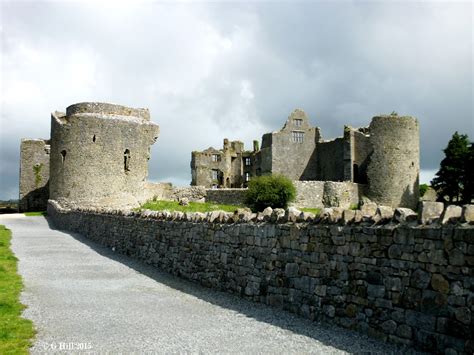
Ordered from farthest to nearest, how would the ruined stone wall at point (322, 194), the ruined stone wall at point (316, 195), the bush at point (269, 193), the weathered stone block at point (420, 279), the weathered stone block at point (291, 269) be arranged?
the ruined stone wall at point (322, 194) → the ruined stone wall at point (316, 195) → the bush at point (269, 193) → the weathered stone block at point (291, 269) → the weathered stone block at point (420, 279)

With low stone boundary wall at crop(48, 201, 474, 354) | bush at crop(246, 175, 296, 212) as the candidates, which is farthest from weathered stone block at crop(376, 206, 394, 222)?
bush at crop(246, 175, 296, 212)

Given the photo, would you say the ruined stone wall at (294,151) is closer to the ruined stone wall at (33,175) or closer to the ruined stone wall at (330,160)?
the ruined stone wall at (330,160)

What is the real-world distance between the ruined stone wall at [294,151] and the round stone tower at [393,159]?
8.01 meters

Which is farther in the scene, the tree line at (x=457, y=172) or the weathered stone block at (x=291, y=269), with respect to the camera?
the tree line at (x=457, y=172)

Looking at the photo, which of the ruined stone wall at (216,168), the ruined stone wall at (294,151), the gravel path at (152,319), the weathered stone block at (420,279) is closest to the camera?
the weathered stone block at (420,279)

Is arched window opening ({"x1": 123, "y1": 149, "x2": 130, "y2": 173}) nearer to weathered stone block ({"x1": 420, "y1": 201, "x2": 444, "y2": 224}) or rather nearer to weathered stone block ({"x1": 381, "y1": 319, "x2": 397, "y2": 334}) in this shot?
weathered stone block ({"x1": 381, "y1": 319, "x2": 397, "y2": 334})

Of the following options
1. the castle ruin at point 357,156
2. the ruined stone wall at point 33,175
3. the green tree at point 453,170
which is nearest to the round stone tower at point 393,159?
the castle ruin at point 357,156

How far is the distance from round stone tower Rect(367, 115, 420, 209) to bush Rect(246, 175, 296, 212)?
1046 cm

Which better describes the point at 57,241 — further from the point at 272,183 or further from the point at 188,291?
the point at 272,183

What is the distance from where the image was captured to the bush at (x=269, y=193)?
39.5m

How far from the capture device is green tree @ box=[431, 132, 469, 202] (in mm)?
45750

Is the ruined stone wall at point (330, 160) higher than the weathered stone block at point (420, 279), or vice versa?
the ruined stone wall at point (330, 160)

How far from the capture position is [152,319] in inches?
344

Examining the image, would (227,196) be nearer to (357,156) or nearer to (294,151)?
(294,151)
